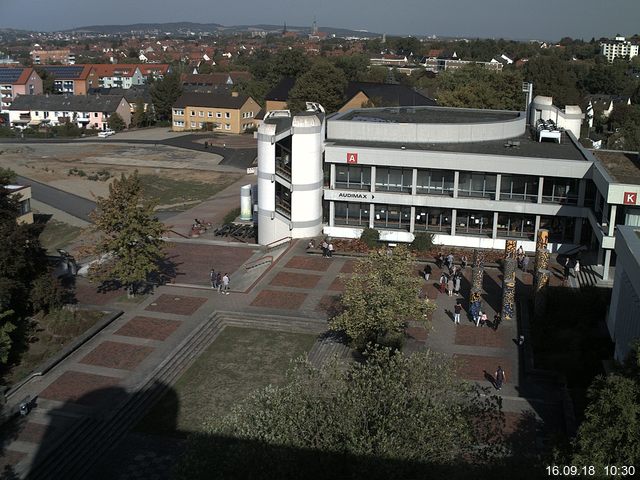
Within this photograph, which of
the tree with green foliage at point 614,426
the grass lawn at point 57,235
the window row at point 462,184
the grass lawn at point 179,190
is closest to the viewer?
the tree with green foliage at point 614,426

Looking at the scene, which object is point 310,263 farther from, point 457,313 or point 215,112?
point 215,112

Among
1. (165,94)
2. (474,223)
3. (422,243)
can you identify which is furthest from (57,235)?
(165,94)

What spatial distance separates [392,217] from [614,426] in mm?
31490

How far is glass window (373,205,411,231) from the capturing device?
45938 millimetres

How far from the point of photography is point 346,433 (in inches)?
632

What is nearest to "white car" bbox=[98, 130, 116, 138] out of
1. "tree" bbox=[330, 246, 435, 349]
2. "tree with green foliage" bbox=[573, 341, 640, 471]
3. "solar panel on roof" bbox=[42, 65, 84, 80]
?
"solar panel on roof" bbox=[42, 65, 84, 80]

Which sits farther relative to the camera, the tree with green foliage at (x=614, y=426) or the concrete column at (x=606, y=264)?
the concrete column at (x=606, y=264)

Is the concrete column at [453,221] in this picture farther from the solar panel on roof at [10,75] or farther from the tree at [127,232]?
the solar panel on roof at [10,75]

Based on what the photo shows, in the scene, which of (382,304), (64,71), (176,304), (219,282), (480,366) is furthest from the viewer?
(64,71)

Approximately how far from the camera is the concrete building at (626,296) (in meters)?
23.7

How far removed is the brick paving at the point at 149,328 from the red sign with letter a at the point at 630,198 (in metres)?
22.7

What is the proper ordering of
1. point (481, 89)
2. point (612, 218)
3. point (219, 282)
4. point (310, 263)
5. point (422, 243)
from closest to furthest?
1. point (612, 218)
2. point (219, 282)
3. point (310, 263)
4. point (422, 243)
5. point (481, 89)

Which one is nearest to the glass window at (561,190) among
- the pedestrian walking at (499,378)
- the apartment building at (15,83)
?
the pedestrian walking at (499,378)

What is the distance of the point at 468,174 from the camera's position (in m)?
44.4
